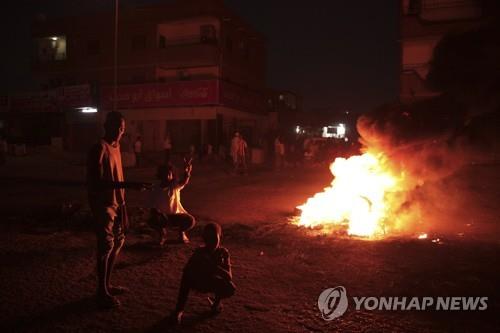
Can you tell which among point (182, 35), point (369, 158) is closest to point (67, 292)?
point (369, 158)

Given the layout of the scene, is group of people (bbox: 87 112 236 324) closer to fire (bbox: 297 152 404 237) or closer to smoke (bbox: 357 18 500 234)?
fire (bbox: 297 152 404 237)

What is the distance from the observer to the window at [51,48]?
35.9 meters

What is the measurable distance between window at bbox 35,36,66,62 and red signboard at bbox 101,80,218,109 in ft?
34.4

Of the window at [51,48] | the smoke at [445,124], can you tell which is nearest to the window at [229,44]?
the window at [51,48]

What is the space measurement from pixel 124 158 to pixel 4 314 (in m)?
18.5

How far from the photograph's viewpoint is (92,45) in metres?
33.1

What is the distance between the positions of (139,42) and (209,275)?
97.7 ft

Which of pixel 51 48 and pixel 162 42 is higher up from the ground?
pixel 51 48

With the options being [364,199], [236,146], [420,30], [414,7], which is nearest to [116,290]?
[364,199]

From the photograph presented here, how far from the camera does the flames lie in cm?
878

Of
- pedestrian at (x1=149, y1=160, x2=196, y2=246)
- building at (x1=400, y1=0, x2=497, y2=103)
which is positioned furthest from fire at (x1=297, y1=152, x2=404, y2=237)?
building at (x1=400, y1=0, x2=497, y2=103)

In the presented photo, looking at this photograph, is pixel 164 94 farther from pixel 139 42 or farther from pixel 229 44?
pixel 229 44

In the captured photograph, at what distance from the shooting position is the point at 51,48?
36.1 m

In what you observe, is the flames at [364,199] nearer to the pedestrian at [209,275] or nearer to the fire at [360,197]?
the fire at [360,197]
